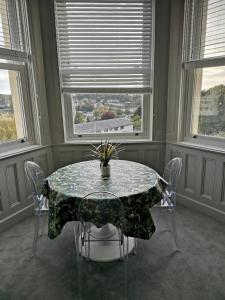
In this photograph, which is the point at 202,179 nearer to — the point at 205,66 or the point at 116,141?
the point at 116,141

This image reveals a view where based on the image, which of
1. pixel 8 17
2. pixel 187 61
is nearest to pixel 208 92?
pixel 187 61

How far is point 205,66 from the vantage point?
2461 mm

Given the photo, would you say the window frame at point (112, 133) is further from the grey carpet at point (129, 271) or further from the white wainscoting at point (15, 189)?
the grey carpet at point (129, 271)

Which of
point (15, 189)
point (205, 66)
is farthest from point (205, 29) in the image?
point (15, 189)

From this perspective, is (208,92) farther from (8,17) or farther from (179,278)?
(8,17)

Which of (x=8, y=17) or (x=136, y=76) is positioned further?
(x=136, y=76)

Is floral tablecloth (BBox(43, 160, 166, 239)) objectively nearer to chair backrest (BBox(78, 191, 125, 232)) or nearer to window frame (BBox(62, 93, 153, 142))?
chair backrest (BBox(78, 191, 125, 232))

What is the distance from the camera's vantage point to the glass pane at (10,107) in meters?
2.44

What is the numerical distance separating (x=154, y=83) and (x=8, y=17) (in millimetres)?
1882

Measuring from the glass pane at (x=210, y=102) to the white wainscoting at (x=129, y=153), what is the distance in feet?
1.96

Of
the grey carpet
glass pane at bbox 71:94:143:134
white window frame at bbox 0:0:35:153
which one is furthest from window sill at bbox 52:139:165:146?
the grey carpet

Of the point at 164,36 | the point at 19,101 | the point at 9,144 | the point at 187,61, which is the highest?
the point at 164,36

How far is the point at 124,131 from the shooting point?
120 inches

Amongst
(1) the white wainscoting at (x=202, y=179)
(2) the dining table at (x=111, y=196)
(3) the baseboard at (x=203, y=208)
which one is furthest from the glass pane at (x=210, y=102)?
(2) the dining table at (x=111, y=196)
